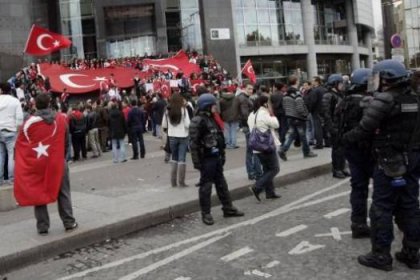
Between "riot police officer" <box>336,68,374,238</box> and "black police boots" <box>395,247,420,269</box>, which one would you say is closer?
"black police boots" <box>395,247,420,269</box>

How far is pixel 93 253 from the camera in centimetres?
653

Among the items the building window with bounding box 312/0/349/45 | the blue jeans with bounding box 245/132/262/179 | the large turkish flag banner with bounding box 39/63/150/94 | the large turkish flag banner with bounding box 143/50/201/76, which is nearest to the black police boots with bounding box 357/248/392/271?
the blue jeans with bounding box 245/132/262/179

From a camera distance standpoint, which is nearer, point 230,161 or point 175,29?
point 230,161

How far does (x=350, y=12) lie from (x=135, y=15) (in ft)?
69.7

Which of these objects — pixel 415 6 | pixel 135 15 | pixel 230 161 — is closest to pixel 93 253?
pixel 230 161

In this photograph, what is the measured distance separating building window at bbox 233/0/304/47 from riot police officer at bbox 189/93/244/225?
120 ft

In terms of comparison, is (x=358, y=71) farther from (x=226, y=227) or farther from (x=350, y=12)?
(x=350, y=12)

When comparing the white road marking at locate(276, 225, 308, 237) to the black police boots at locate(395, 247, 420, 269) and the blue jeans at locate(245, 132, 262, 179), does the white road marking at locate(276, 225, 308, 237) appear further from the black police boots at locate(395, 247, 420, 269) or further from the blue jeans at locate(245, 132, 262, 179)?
the blue jeans at locate(245, 132, 262, 179)

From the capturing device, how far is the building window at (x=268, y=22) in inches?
1721

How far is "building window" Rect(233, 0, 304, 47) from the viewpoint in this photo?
43.7m

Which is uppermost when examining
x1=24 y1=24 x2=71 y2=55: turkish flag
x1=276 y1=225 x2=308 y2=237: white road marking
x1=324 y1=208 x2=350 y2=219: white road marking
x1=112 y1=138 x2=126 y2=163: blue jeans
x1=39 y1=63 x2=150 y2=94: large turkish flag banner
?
x1=24 y1=24 x2=71 y2=55: turkish flag

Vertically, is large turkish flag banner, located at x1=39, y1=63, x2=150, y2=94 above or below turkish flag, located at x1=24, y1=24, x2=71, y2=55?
below

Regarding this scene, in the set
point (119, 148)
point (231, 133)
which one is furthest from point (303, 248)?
point (231, 133)

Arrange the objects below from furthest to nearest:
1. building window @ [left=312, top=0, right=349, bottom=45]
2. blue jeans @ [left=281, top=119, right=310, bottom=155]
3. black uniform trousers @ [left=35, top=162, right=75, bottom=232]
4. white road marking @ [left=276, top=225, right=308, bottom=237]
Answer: building window @ [left=312, top=0, right=349, bottom=45], blue jeans @ [left=281, top=119, right=310, bottom=155], black uniform trousers @ [left=35, top=162, right=75, bottom=232], white road marking @ [left=276, top=225, right=308, bottom=237]
